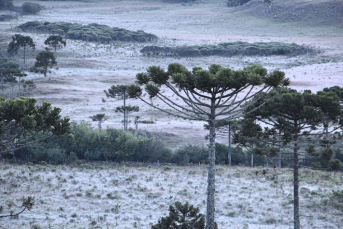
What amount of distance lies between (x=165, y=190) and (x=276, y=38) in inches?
3074

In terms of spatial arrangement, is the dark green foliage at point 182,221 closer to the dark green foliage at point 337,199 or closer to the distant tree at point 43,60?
the dark green foliage at point 337,199

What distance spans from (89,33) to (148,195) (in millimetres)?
70130

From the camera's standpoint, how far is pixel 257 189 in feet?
84.1

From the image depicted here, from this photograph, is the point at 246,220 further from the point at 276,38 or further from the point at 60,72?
the point at 276,38

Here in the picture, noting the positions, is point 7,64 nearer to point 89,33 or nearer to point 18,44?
point 18,44

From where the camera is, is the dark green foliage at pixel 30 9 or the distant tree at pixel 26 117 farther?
the dark green foliage at pixel 30 9

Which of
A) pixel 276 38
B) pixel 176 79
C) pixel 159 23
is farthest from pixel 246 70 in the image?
pixel 159 23

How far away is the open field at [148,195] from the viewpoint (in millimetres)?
20188

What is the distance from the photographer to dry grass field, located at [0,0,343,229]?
834 inches

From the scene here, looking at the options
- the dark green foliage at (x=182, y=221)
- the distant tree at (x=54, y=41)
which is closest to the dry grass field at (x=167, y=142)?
the distant tree at (x=54, y=41)

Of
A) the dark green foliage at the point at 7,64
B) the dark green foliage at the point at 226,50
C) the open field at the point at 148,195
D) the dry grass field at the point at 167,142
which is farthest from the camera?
the dark green foliage at the point at 226,50

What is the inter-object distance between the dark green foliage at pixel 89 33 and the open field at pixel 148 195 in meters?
60.7

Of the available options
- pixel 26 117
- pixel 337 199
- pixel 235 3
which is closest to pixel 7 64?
pixel 337 199

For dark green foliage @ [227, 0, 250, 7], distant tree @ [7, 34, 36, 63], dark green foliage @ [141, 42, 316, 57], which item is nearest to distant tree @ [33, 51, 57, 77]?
distant tree @ [7, 34, 36, 63]
